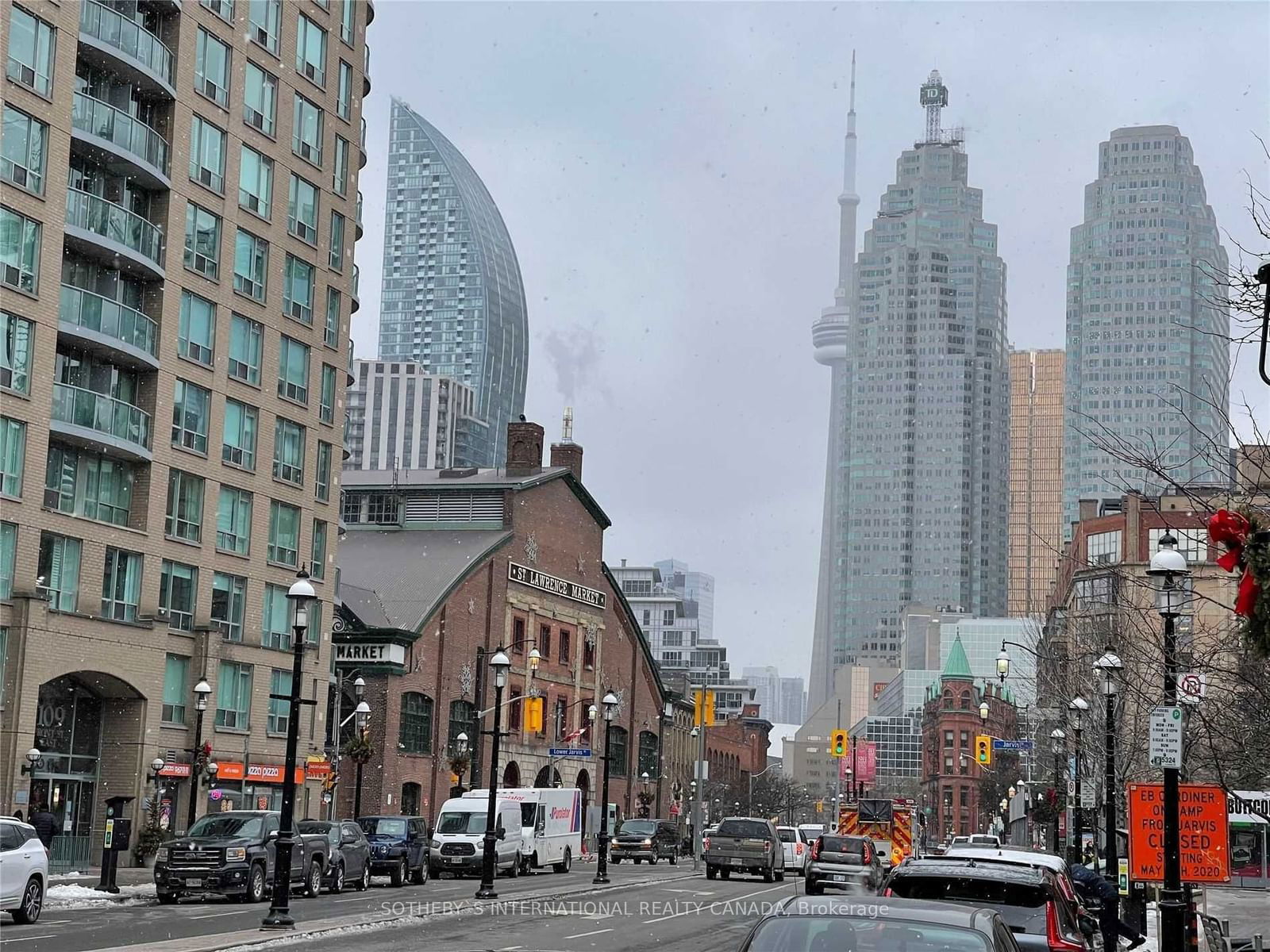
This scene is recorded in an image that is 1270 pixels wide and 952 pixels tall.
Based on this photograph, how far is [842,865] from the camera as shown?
1826 inches

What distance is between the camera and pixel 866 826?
199 feet

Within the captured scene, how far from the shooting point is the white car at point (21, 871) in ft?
92.0

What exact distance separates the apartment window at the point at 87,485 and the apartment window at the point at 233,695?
24.9 feet

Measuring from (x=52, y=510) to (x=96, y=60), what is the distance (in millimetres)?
14115

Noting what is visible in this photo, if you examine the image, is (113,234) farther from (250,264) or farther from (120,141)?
(250,264)

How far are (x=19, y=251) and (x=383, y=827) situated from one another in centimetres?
1937

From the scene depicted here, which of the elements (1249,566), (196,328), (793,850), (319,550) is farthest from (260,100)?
(1249,566)

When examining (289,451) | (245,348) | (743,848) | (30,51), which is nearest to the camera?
(30,51)

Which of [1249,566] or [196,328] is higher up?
[196,328]

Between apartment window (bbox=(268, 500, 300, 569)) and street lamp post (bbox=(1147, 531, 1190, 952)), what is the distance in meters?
43.5

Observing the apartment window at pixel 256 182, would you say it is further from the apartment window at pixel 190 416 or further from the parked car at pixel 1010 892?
the parked car at pixel 1010 892

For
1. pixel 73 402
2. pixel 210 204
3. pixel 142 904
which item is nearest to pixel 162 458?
pixel 73 402

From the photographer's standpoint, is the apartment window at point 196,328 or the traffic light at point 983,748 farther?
the traffic light at point 983,748

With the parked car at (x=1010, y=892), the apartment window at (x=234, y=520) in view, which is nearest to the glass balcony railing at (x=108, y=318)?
the apartment window at (x=234, y=520)
